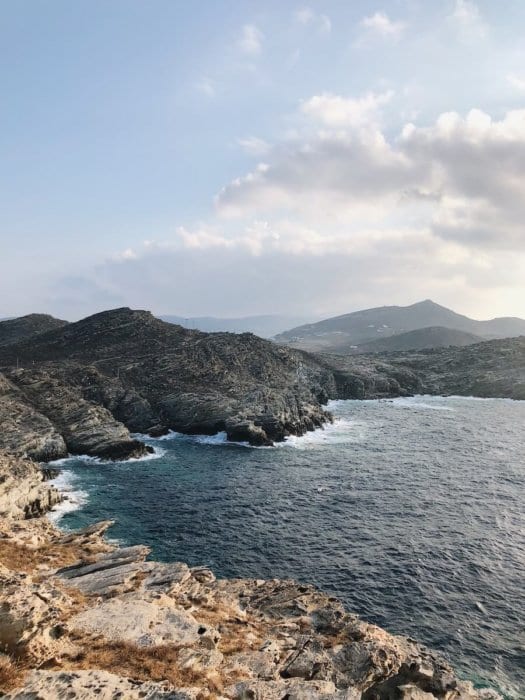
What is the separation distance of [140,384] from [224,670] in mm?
106838

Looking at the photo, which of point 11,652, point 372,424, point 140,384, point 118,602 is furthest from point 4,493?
point 372,424

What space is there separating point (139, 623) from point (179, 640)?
8.32 feet

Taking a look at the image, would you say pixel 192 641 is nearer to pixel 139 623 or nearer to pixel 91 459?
pixel 139 623

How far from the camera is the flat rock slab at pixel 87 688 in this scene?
50.8 feet

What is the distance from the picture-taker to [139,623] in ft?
80.4

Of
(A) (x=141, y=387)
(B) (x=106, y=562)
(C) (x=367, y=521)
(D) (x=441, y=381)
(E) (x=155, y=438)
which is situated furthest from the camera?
(D) (x=441, y=381)

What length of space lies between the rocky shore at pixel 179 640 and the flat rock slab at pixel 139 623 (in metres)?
0.06

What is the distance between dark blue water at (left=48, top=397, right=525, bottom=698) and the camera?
3619cm

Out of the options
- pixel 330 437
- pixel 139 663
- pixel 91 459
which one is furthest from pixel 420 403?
pixel 139 663

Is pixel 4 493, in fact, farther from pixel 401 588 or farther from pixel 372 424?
pixel 372 424

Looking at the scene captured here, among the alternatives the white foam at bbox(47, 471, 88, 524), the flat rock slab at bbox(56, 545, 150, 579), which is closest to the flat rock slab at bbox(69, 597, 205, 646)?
the flat rock slab at bbox(56, 545, 150, 579)

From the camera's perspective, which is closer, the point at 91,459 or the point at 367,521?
the point at 367,521

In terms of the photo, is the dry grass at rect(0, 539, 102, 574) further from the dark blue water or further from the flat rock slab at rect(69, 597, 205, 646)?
the flat rock slab at rect(69, 597, 205, 646)

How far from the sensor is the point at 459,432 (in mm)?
107375
